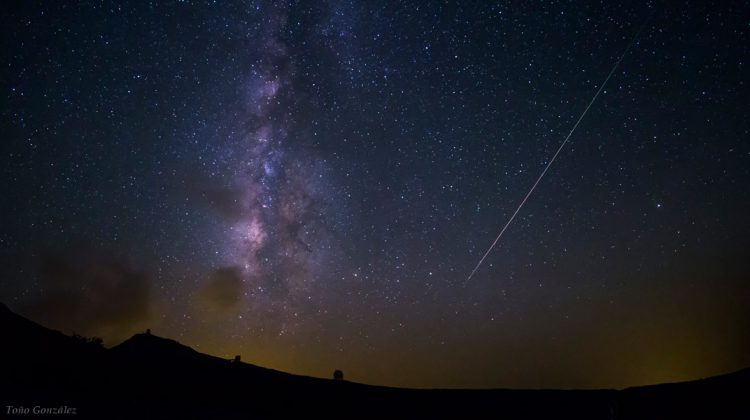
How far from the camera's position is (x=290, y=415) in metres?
5.66

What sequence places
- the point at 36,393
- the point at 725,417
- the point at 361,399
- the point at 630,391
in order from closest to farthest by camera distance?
1. the point at 36,393
2. the point at 725,417
3. the point at 630,391
4. the point at 361,399

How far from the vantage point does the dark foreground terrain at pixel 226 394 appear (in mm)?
4574

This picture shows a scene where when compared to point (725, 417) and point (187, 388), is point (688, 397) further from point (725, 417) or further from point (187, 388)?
point (187, 388)

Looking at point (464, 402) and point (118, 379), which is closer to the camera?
point (118, 379)

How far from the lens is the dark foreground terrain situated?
4.57 m

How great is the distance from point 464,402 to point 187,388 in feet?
13.3

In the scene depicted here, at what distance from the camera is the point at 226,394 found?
5.66m

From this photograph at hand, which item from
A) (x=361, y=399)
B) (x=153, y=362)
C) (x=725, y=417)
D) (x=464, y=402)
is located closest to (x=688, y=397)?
(x=725, y=417)
